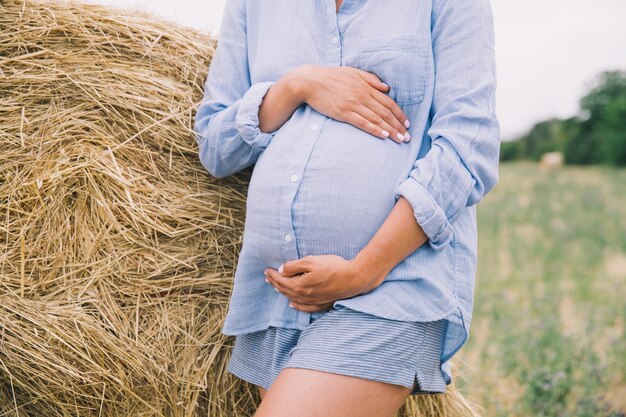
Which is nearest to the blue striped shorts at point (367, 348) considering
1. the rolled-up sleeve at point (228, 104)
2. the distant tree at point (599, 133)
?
the rolled-up sleeve at point (228, 104)

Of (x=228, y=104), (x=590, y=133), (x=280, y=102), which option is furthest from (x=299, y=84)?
(x=590, y=133)

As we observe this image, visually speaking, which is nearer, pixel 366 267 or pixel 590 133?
pixel 366 267

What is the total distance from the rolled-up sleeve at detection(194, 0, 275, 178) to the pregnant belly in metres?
0.25

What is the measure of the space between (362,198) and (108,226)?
791mm

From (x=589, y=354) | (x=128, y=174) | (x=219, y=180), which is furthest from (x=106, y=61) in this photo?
(x=589, y=354)

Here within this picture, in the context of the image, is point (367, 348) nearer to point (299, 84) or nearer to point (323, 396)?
point (323, 396)

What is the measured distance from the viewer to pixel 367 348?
1485mm

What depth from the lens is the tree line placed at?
2423 centimetres

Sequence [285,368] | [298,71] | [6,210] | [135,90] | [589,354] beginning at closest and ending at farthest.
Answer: [285,368], [298,71], [6,210], [135,90], [589,354]

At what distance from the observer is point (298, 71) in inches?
67.9

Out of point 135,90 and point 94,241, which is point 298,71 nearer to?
point 135,90

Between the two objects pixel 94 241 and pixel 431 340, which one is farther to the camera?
pixel 94 241

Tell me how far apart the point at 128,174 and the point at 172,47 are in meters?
0.49

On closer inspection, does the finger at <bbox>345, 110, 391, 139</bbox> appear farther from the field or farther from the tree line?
the tree line
